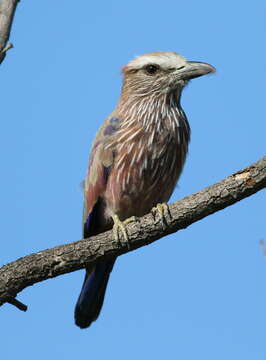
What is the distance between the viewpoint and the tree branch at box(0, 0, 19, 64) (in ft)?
15.7

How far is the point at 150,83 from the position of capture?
719 centimetres

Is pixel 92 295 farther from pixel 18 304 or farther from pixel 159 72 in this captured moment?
pixel 159 72

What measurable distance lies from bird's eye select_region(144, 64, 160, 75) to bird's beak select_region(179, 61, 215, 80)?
34cm

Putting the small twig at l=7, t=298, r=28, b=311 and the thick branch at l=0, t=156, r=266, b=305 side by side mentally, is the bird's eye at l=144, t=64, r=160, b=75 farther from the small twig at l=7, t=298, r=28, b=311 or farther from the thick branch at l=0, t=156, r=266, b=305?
the small twig at l=7, t=298, r=28, b=311

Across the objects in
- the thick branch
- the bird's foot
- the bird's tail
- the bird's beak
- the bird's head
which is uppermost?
the bird's head

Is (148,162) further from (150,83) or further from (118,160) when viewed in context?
(150,83)

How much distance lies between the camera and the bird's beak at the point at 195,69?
6859mm

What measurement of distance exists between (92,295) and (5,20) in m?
3.19

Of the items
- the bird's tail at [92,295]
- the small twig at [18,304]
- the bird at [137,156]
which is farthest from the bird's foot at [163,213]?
the bird's tail at [92,295]

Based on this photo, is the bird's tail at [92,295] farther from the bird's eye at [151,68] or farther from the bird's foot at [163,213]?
the bird's eye at [151,68]

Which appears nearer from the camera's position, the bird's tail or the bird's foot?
the bird's foot

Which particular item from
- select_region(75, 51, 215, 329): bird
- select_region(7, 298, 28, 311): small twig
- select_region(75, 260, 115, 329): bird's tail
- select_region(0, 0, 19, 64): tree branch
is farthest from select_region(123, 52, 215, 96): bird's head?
select_region(7, 298, 28, 311): small twig

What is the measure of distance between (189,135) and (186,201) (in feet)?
6.25

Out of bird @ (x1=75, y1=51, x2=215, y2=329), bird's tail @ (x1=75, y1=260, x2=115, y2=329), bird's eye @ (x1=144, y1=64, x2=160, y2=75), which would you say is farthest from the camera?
bird's eye @ (x1=144, y1=64, x2=160, y2=75)
